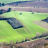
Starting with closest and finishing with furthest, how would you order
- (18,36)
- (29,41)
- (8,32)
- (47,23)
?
(29,41), (18,36), (8,32), (47,23)

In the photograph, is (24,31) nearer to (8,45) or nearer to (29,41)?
(29,41)

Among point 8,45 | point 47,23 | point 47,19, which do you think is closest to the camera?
point 8,45

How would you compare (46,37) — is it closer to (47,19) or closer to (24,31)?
(24,31)

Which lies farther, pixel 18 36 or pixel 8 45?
pixel 18 36

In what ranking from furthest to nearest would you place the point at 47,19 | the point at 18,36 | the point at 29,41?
the point at 47,19
the point at 18,36
the point at 29,41

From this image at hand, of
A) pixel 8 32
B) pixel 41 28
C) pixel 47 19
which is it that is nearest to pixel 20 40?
pixel 8 32

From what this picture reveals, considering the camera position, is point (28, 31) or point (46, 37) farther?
point (28, 31)

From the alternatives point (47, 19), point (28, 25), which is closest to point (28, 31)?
point (28, 25)

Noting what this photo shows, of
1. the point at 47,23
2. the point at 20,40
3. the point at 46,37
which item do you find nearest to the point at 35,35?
the point at 46,37

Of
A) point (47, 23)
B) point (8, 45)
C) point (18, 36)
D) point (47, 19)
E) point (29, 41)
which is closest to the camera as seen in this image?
point (8, 45)
